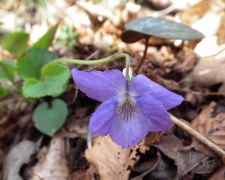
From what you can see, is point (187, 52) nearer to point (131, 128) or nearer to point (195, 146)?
point (195, 146)

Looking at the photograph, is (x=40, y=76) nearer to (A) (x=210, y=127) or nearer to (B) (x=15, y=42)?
(B) (x=15, y=42)

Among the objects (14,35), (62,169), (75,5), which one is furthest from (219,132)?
(75,5)

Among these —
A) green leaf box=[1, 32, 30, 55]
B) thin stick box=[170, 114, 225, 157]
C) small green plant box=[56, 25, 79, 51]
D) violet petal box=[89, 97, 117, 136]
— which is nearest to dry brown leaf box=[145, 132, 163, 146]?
thin stick box=[170, 114, 225, 157]

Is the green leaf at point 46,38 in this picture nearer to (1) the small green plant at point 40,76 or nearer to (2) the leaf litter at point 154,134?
(1) the small green plant at point 40,76

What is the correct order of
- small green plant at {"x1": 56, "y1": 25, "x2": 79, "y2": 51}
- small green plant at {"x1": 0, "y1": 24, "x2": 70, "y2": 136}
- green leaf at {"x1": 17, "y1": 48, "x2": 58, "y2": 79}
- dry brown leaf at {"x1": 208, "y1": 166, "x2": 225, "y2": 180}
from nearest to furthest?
1. dry brown leaf at {"x1": 208, "y1": 166, "x2": 225, "y2": 180}
2. small green plant at {"x1": 0, "y1": 24, "x2": 70, "y2": 136}
3. green leaf at {"x1": 17, "y1": 48, "x2": 58, "y2": 79}
4. small green plant at {"x1": 56, "y1": 25, "x2": 79, "y2": 51}

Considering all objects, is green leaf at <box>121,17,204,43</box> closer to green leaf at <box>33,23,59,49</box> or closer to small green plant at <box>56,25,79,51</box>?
green leaf at <box>33,23,59,49</box>

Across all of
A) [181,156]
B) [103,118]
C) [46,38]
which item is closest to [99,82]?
[103,118]
